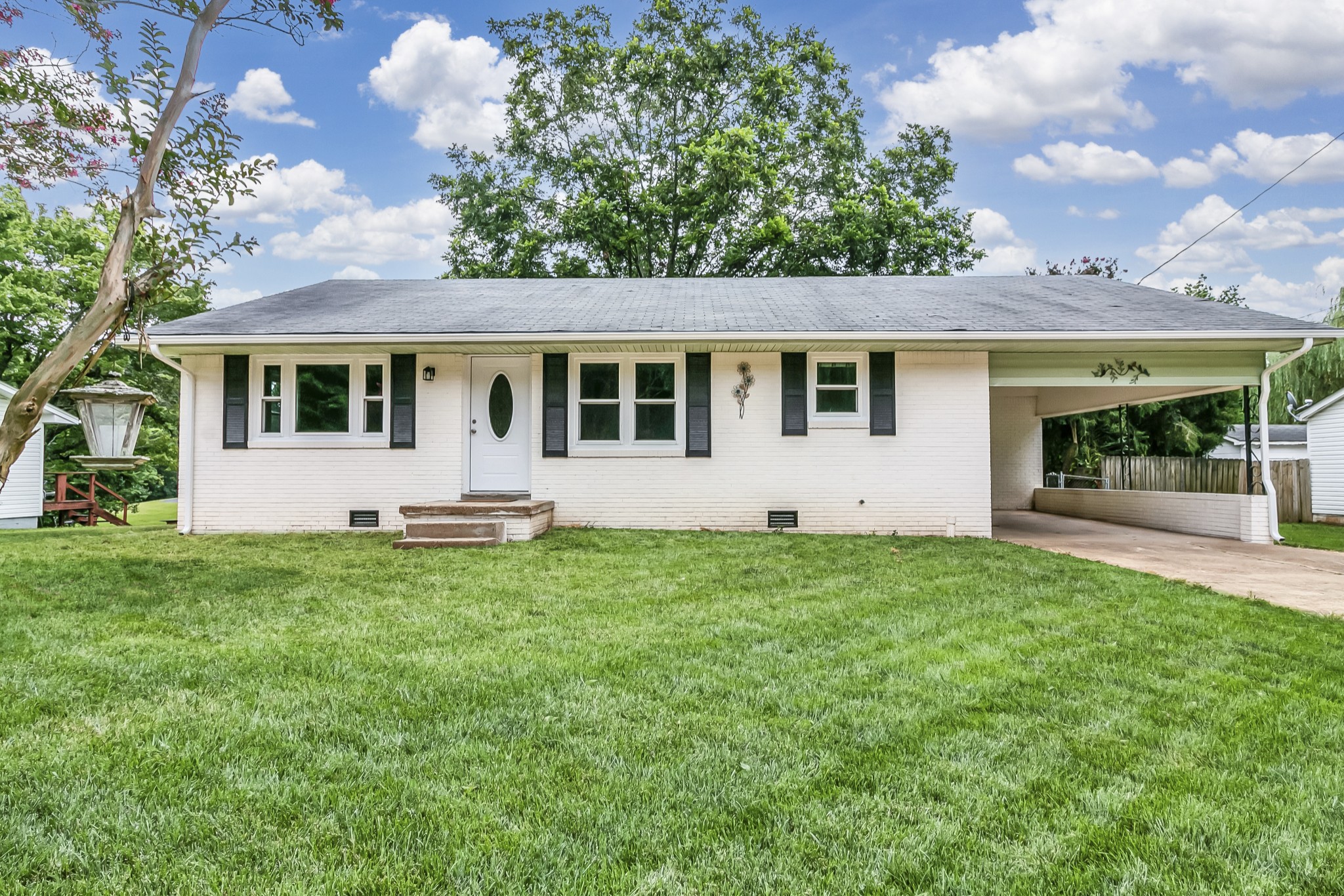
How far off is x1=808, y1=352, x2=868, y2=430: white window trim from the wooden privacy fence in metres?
5.27

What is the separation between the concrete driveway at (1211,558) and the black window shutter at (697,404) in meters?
4.17

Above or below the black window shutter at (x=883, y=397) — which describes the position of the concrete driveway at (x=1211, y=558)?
below

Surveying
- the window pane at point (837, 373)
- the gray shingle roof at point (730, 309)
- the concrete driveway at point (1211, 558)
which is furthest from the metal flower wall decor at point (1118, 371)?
the window pane at point (837, 373)

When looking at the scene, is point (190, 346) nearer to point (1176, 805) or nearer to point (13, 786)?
point (13, 786)

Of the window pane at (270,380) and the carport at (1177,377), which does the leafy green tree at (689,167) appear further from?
the window pane at (270,380)

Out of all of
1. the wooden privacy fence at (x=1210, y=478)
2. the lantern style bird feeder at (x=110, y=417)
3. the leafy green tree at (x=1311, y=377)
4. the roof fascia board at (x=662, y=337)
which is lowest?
the wooden privacy fence at (x=1210, y=478)

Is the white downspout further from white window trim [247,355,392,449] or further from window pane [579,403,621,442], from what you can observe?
white window trim [247,355,392,449]

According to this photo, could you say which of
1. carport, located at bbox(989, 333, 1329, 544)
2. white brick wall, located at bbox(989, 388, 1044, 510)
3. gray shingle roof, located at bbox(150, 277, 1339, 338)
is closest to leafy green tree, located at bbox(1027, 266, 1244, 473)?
white brick wall, located at bbox(989, 388, 1044, 510)

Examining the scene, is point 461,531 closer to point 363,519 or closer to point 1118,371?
point 363,519

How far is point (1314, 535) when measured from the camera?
35.5 ft

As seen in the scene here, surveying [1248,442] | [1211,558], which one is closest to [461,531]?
[1211,558]

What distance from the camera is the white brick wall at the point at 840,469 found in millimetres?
9133

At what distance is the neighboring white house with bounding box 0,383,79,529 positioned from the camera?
14656 millimetres

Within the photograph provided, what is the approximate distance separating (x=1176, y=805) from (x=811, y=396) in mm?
7369
